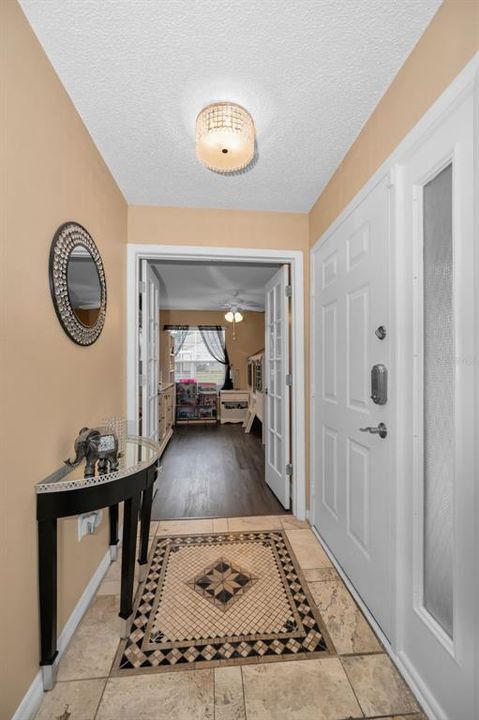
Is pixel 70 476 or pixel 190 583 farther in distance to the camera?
pixel 190 583

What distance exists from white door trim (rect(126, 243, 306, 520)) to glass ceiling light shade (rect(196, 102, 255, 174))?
965mm

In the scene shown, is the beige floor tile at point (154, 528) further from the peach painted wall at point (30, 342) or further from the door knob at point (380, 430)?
the door knob at point (380, 430)

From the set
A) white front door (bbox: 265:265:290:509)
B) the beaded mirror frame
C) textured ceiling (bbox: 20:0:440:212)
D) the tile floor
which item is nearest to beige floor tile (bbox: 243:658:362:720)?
the tile floor

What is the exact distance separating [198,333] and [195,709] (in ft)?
21.8

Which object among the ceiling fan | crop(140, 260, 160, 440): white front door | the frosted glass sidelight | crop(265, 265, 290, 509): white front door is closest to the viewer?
the frosted glass sidelight

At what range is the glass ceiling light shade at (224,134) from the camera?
56.2 inches

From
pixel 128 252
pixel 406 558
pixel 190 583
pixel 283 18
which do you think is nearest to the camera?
pixel 283 18

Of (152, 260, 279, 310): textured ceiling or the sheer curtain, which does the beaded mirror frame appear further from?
the sheer curtain

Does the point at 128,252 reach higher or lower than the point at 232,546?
higher

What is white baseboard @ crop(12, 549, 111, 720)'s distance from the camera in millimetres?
1107

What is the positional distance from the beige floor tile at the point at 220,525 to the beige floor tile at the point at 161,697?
108cm

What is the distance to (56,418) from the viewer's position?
1355mm

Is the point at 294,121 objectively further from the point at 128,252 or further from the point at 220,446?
the point at 220,446

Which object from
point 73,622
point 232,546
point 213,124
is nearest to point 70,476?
point 73,622
